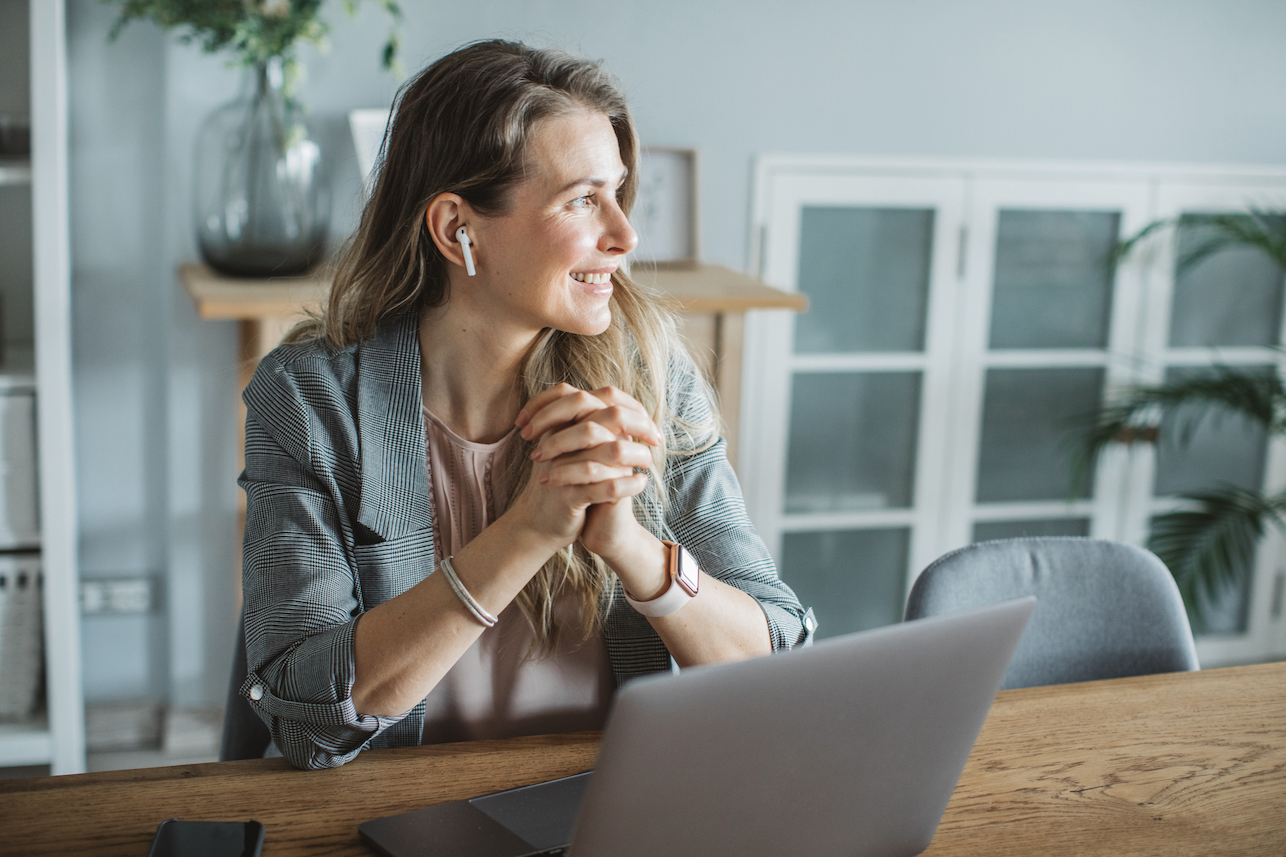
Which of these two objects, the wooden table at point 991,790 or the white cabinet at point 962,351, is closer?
Result: the wooden table at point 991,790

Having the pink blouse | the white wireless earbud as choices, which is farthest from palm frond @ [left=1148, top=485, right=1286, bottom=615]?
the white wireless earbud

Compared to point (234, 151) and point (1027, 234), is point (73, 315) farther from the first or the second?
point (1027, 234)

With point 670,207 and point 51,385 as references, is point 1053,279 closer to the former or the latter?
point 670,207

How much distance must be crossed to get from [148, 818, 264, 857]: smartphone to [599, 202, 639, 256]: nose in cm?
71

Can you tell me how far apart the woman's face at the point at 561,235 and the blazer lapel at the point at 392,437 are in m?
0.13

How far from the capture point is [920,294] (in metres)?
2.89

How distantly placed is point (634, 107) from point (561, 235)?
137 cm

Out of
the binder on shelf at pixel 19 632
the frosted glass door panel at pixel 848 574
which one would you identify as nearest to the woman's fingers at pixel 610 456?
the binder on shelf at pixel 19 632

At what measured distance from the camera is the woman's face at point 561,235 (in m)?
1.25

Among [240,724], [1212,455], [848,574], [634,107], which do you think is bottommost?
[848,574]

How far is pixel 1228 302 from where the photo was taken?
310cm

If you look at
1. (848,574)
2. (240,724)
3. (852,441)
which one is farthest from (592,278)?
(848,574)

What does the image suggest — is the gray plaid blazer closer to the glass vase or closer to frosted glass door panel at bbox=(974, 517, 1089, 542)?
the glass vase

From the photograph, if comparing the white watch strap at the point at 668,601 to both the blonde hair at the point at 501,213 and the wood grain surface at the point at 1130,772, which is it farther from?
the wood grain surface at the point at 1130,772
